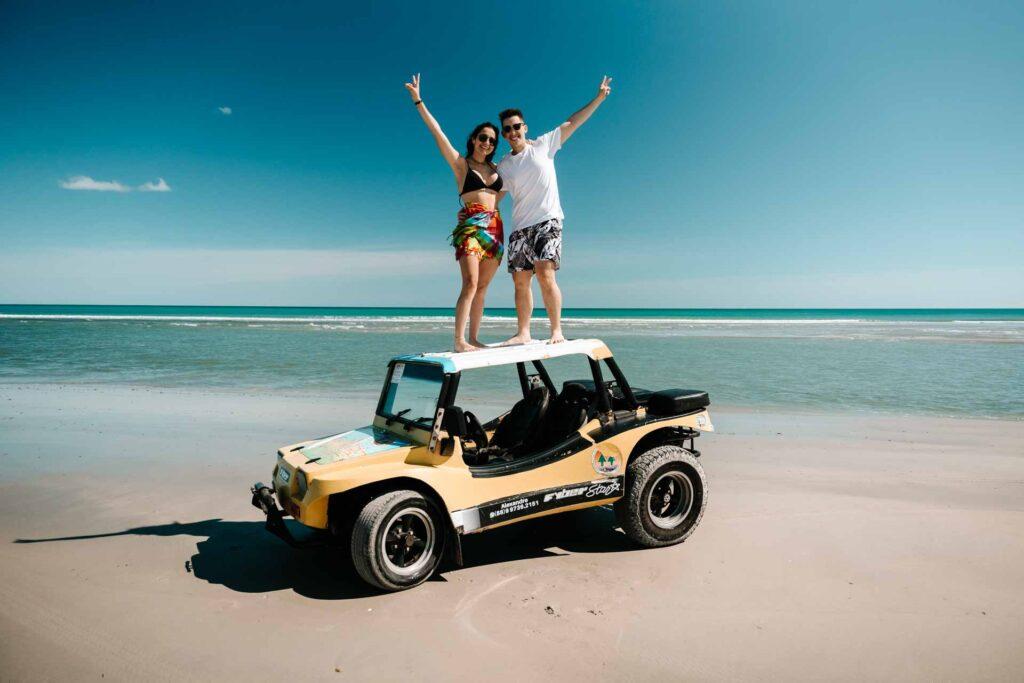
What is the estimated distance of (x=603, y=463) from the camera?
4809 millimetres

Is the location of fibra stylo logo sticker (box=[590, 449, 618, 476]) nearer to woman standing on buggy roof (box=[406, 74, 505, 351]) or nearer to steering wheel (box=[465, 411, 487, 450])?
steering wheel (box=[465, 411, 487, 450])

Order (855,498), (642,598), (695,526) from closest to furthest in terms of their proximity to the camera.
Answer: (642,598)
(695,526)
(855,498)

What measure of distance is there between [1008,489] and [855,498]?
189 centimetres

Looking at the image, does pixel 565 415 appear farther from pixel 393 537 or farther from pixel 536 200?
pixel 536 200

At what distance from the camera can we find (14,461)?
24.4 ft

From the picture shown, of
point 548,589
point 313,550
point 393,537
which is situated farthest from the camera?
point 313,550

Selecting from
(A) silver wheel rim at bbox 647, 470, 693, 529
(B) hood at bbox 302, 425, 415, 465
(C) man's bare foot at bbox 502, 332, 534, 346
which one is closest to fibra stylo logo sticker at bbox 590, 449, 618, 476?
(A) silver wheel rim at bbox 647, 470, 693, 529

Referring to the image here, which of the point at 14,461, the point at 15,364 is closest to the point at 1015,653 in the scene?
the point at 14,461

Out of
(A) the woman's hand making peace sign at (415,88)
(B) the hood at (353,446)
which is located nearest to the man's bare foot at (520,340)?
(B) the hood at (353,446)

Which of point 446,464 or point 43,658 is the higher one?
point 446,464

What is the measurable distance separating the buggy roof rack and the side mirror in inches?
12.6

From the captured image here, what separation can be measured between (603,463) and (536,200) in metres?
2.42

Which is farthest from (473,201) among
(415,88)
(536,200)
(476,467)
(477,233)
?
(476,467)

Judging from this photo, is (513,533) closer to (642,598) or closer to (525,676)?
(642,598)
